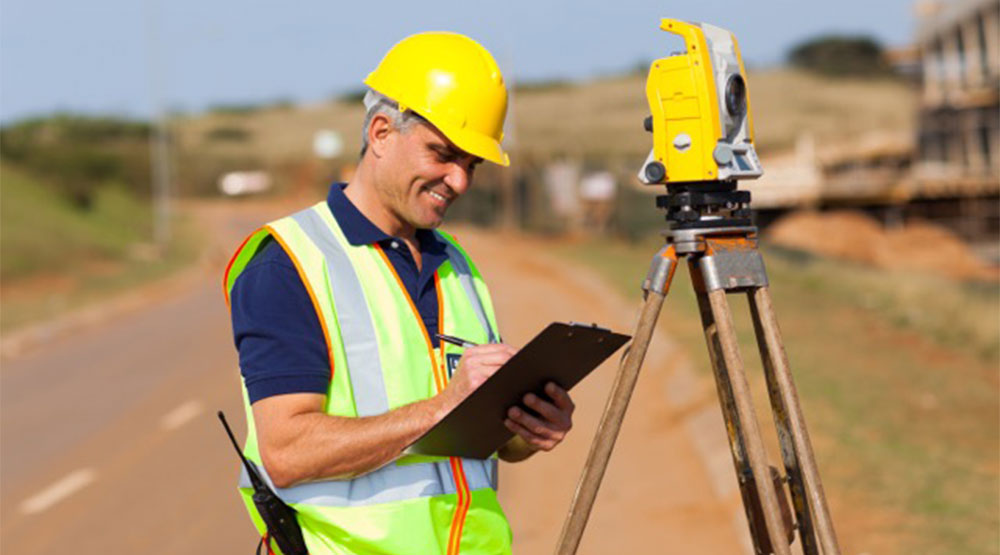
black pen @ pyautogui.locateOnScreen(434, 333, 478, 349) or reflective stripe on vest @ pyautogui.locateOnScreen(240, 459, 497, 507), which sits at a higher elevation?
black pen @ pyautogui.locateOnScreen(434, 333, 478, 349)

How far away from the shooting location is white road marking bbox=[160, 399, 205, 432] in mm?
11571

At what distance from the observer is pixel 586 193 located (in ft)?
134

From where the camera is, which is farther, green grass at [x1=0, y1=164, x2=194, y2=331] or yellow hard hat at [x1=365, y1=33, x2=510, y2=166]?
green grass at [x1=0, y1=164, x2=194, y2=331]

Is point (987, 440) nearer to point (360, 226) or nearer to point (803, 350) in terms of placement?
point (803, 350)

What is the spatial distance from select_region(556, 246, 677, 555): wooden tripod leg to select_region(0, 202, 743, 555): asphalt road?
13.5 feet

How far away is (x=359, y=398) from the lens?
297 cm

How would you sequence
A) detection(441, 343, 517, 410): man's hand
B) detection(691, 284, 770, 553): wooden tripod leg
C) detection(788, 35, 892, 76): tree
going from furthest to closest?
detection(788, 35, 892, 76): tree
detection(691, 284, 770, 553): wooden tripod leg
detection(441, 343, 517, 410): man's hand

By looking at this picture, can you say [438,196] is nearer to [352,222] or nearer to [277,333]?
[352,222]

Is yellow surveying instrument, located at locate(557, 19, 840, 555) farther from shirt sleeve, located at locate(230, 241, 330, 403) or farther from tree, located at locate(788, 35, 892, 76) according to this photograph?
tree, located at locate(788, 35, 892, 76)

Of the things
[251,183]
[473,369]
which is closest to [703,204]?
[473,369]

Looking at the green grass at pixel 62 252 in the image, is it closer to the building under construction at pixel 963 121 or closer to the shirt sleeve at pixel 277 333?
the shirt sleeve at pixel 277 333

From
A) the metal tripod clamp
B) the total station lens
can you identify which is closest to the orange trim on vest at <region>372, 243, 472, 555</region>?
the metal tripod clamp

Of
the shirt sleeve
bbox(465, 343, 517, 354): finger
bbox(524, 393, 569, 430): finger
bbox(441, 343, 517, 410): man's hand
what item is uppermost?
the shirt sleeve

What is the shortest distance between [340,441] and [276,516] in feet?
0.92
